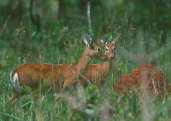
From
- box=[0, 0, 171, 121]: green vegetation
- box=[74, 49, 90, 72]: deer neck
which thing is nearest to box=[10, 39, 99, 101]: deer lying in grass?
box=[74, 49, 90, 72]: deer neck

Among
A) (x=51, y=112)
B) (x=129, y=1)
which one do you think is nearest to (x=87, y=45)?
(x=51, y=112)

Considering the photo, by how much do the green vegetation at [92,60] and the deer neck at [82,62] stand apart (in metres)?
0.19

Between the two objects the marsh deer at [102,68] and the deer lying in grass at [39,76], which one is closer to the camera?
the deer lying in grass at [39,76]

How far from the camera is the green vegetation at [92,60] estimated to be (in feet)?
9.73

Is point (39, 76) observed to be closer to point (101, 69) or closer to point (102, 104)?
point (101, 69)

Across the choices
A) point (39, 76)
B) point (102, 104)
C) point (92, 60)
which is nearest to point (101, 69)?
point (92, 60)

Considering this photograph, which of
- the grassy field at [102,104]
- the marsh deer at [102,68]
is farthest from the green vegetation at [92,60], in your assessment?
the marsh deer at [102,68]

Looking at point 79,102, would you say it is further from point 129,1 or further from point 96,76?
point 129,1

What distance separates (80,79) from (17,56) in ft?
6.54

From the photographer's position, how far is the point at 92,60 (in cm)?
827

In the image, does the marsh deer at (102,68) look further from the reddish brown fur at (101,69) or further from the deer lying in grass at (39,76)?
the deer lying in grass at (39,76)

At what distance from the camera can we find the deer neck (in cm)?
738

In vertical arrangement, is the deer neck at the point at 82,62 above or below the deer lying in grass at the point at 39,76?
above

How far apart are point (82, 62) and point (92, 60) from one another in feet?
2.63
